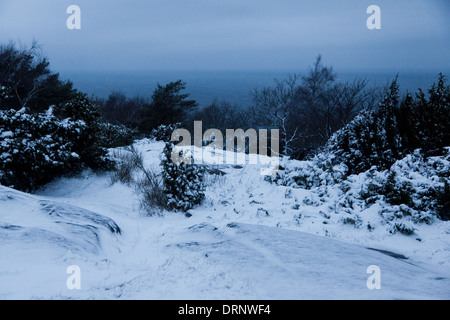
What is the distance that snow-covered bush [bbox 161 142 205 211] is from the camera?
244 inches

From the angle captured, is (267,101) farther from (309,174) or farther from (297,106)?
(309,174)

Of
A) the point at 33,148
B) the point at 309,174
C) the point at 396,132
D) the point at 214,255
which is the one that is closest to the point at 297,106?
the point at 396,132

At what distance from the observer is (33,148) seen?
6.20 metres

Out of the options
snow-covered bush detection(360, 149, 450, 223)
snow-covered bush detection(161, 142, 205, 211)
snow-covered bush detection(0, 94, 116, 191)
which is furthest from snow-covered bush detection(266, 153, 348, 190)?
snow-covered bush detection(0, 94, 116, 191)

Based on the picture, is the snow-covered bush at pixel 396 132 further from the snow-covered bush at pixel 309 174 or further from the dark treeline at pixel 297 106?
the dark treeline at pixel 297 106

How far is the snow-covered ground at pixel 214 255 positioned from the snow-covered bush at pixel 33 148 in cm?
156

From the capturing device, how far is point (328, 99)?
850 inches

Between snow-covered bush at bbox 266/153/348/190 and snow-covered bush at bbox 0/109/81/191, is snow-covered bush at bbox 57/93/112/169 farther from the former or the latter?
snow-covered bush at bbox 266/153/348/190

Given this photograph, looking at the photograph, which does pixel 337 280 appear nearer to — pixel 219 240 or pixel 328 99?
pixel 219 240

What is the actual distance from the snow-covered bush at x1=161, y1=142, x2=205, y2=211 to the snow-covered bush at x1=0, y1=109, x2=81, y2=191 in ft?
8.23

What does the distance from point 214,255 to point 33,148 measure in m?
5.01

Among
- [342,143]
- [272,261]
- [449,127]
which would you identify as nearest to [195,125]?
[342,143]

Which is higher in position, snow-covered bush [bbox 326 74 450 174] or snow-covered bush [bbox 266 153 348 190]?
snow-covered bush [bbox 326 74 450 174]

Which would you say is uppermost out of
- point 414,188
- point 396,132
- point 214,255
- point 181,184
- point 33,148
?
point 396,132
